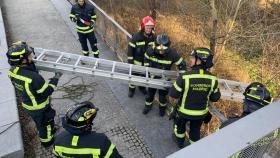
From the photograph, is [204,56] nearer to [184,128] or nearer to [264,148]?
[184,128]

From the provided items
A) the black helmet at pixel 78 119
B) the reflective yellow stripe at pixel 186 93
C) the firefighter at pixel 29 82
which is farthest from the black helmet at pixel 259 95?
the firefighter at pixel 29 82

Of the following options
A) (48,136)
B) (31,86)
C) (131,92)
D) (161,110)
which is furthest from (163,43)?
(48,136)

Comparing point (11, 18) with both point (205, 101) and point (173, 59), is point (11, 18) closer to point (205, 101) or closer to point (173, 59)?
point (173, 59)

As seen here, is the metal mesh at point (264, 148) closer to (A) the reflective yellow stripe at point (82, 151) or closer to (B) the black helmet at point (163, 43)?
(A) the reflective yellow stripe at point (82, 151)

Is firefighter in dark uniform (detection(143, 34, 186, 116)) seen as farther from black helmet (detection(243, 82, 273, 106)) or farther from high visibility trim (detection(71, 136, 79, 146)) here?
high visibility trim (detection(71, 136, 79, 146))

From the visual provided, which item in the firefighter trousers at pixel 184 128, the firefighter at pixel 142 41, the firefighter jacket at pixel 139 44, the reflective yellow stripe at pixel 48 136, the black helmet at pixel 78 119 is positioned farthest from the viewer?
the firefighter jacket at pixel 139 44

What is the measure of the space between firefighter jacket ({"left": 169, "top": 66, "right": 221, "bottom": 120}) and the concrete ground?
36.5 inches

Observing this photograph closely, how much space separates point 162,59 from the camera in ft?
16.4

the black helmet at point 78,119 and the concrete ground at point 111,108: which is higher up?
the black helmet at point 78,119

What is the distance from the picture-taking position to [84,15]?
6797mm

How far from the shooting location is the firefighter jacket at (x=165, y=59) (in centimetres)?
495

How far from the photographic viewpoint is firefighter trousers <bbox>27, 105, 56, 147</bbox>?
14.8ft

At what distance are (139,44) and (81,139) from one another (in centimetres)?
301

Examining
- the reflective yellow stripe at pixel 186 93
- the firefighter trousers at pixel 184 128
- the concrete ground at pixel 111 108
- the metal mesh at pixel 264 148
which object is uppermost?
the metal mesh at pixel 264 148
